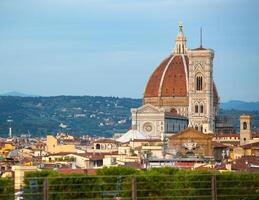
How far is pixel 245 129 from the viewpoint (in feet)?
440

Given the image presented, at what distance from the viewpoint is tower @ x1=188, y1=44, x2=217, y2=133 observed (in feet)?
503

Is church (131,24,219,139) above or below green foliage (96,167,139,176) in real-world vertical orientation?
above

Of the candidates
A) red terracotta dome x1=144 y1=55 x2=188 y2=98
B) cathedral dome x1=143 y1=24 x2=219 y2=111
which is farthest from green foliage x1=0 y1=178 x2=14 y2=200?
red terracotta dome x1=144 y1=55 x2=188 y2=98

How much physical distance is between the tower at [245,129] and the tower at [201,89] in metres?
18.2

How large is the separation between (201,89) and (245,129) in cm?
2118

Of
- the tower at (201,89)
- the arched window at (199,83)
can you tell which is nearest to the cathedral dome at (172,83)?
the arched window at (199,83)

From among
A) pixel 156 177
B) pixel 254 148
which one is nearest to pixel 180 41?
pixel 254 148

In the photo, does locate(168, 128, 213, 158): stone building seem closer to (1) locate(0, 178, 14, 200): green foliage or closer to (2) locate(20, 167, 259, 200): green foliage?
→ (2) locate(20, 167, 259, 200): green foliage

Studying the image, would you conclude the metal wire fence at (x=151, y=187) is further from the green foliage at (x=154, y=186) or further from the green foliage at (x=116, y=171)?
the green foliage at (x=116, y=171)

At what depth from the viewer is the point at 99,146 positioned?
14138cm

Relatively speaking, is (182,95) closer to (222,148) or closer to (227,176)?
(222,148)

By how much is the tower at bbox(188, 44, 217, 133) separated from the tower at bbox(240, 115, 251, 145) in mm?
18178

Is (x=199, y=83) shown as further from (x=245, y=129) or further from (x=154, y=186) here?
(x=154, y=186)

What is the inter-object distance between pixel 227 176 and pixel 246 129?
98.5m
